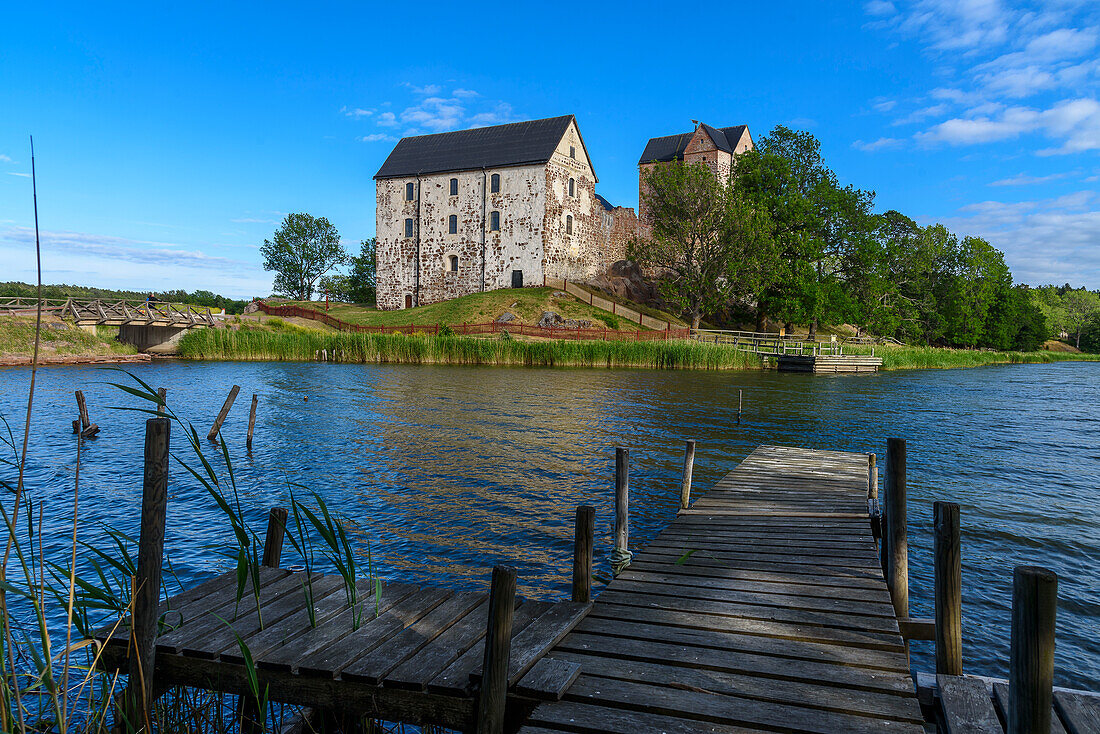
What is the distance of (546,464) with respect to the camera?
43.0 feet

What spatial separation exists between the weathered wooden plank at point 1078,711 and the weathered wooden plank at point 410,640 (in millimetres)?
3502

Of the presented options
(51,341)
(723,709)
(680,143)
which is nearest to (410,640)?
(723,709)

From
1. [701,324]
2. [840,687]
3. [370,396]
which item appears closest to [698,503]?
[840,687]

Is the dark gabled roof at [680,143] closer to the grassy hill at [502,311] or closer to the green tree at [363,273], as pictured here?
the grassy hill at [502,311]

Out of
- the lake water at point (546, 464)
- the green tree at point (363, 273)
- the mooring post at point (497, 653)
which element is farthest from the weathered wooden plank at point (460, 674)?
the green tree at point (363, 273)

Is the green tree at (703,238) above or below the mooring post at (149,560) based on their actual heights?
above

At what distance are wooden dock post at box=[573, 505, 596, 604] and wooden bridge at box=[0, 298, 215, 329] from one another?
128ft

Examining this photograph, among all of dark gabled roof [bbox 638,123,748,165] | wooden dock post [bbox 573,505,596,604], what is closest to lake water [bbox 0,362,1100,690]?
wooden dock post [bbox 573,505,596,604]

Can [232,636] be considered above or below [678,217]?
below

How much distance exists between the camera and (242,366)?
33281 mm

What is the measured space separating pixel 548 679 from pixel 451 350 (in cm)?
3231

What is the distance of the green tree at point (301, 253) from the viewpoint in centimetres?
7493

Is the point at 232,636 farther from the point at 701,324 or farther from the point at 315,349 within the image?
the point at 701,324

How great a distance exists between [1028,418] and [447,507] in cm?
2130
